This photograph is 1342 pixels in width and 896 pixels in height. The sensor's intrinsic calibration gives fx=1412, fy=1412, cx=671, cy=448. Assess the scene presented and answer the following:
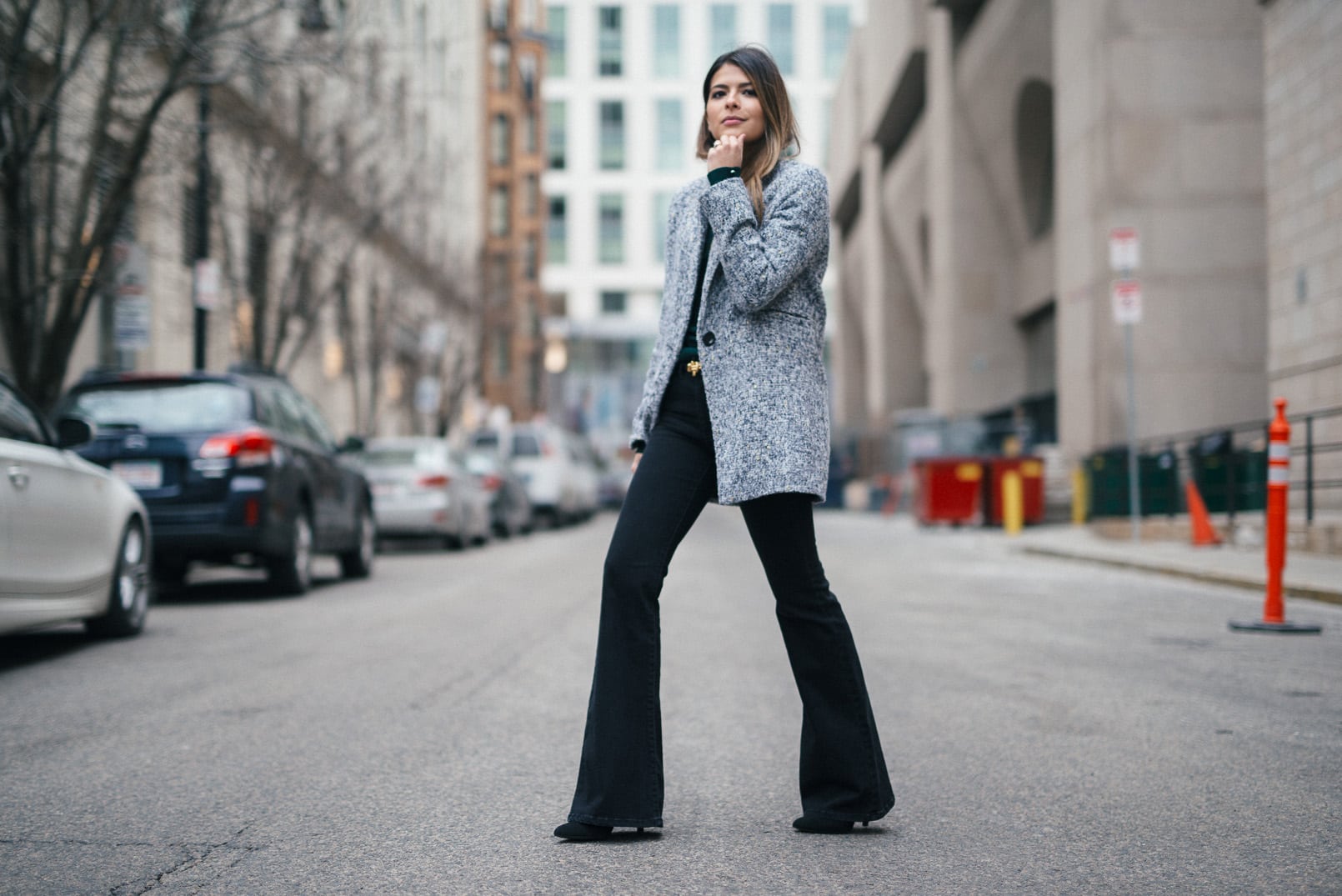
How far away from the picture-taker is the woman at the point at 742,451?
11.6 feet

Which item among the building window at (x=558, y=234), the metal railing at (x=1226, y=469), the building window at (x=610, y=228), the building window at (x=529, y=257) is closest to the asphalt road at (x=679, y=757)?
the metal railing at (x=1226, y=469)

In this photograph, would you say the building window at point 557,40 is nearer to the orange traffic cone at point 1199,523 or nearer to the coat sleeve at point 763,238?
the orange traffic cone at point 1199,523

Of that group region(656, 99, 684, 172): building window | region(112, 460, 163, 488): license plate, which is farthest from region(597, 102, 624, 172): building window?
region(112, 460, 163, 488): license plate

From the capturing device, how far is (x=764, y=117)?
12.3 ft

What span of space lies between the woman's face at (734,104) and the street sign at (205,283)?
13.4 m

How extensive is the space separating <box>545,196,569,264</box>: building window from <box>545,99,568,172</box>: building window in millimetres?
2210

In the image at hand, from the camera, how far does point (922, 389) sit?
2073 inches

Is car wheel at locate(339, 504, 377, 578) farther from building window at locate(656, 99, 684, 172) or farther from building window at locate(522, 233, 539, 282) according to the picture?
building window at locate(656, 99, 684, 172)

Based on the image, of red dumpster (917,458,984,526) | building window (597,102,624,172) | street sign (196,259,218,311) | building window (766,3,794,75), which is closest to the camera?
street sign (196,259,218,311)

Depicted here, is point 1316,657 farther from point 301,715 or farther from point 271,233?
point 271,233

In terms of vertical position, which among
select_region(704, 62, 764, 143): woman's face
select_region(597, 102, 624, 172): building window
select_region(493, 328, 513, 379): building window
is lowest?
select_region(704, 62, 764, 143): woman's face

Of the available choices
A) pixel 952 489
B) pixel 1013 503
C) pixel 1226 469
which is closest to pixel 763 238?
pixel 1226 469

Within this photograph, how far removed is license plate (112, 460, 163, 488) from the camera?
10555 millimetres

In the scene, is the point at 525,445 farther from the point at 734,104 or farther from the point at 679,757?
the point at 734,104
